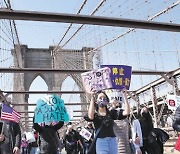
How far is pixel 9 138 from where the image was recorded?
366 cm

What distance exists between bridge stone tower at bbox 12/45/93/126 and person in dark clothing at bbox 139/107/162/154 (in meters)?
14.2

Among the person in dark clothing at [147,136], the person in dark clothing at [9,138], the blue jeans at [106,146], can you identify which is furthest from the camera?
the person in dark clothing at [147,136]

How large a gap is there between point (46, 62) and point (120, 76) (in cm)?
4005

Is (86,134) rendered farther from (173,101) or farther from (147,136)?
(147,136)

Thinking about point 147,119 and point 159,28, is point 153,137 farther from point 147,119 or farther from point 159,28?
point 159,28

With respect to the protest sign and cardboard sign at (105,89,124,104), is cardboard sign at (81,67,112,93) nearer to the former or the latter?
the protest sign

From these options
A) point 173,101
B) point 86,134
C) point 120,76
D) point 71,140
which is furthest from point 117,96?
point 71,140

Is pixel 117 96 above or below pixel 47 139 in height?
above

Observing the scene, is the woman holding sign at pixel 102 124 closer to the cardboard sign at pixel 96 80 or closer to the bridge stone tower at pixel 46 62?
the cardboard sign at pixel 96 80

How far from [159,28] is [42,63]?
39.8m

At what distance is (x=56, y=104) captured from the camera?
3.83 metres

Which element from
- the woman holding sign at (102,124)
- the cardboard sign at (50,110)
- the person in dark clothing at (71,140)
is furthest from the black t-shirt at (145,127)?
the person in dark clothing at (71,140)

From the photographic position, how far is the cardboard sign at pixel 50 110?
3689 millimetres

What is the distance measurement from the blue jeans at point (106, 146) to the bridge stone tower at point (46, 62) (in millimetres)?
16088
